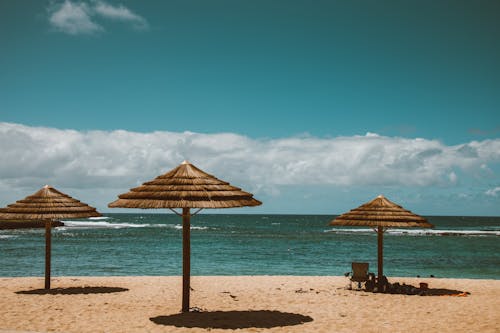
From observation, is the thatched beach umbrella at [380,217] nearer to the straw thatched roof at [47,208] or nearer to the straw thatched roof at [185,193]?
the straw thatched roof at [185,193]

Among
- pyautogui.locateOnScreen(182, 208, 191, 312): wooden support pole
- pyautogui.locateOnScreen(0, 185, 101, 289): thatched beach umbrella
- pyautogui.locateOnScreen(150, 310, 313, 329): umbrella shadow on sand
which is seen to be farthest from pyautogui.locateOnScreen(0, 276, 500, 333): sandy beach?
pyautogui.locateOnScreen(0, 185, 101, 289): thatched beach umbrella

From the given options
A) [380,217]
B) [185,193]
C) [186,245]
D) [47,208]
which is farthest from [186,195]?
[380,217]

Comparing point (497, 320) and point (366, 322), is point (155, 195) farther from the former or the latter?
point (497, 320)

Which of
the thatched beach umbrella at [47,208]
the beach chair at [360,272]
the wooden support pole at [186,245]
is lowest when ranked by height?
the beach chair at [360,272]

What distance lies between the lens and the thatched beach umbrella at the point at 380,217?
13.2 meters

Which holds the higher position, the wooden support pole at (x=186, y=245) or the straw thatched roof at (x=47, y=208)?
the straw thatched roof at (x=47, y=208)

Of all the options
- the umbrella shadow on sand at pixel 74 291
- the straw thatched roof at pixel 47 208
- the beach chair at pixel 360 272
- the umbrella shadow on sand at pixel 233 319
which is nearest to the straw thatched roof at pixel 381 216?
the beach chair at pixel 360 272

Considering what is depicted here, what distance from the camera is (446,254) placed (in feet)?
118

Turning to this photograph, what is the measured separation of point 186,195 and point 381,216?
256 inches

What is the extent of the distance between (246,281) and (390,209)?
518cm

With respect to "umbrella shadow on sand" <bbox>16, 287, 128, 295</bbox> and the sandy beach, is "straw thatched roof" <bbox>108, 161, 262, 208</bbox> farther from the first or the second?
"umbrella shadow on sand" <bbox>16, 287, 128, 295</bbox>

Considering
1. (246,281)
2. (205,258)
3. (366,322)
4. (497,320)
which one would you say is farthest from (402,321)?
(205,258)

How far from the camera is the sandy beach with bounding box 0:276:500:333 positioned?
9.04m

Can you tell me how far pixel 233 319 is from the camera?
9.63 m
